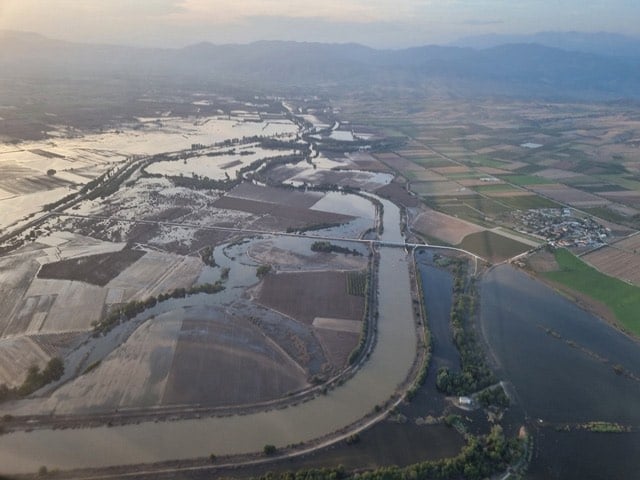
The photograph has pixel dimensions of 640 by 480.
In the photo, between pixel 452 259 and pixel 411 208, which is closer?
pixel 452 259

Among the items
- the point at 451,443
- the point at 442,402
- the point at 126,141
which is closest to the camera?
the point at 451,443

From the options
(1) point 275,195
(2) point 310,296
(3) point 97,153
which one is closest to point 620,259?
(2) point 310,296

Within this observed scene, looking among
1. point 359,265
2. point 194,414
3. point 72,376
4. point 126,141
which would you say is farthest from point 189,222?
point 126,141

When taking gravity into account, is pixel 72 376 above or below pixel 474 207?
above

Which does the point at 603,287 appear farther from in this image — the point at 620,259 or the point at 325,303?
the point at 325,303

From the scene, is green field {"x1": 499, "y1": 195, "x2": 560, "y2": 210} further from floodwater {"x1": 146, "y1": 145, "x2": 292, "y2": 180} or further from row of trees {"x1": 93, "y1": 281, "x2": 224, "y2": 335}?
row of trees {"x1": 93, "y1": 281, "x2": 224, "y2": 335}

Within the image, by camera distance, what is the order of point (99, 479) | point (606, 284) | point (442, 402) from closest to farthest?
point (99, 479)
point (442, 402)
point (606, 284)

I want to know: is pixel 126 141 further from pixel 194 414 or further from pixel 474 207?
pixel 194 414
